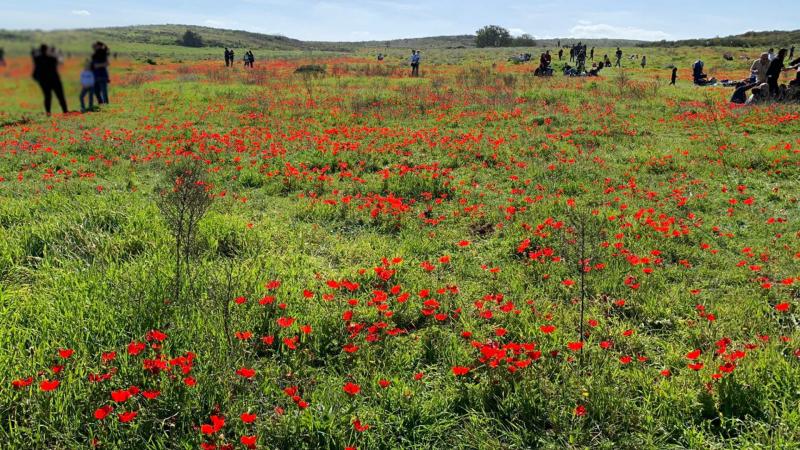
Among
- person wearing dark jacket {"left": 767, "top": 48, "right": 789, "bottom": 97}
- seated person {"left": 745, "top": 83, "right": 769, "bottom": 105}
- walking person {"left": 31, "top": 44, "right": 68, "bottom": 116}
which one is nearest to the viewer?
walking person {"left": 31, "top": 44, "right": 68, "bottom": 116}

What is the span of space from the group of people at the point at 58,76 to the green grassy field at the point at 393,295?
25 millimetres

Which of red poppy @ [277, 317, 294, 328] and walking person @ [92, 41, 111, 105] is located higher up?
walking person @ [92, 41, 111, 105]

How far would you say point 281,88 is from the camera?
2514cm

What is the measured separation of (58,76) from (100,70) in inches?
4.5

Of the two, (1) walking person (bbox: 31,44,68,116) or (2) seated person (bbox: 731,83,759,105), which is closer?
(1) walking person (bbox: 31,44,68,116)

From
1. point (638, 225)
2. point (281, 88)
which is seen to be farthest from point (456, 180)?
point (281, 88)

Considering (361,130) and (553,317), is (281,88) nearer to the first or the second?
(361,130)

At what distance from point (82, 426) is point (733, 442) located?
455 cm

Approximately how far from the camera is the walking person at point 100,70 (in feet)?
3.10

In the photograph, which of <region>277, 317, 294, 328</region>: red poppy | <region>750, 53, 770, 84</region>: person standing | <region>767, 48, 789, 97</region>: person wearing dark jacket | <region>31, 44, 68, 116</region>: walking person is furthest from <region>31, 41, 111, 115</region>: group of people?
<region>750, 53, 770, 84</region>: person standing

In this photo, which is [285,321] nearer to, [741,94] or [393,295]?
[393,295]

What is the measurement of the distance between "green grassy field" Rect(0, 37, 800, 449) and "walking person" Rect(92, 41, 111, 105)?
29mm

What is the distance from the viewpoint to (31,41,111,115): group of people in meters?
0.82

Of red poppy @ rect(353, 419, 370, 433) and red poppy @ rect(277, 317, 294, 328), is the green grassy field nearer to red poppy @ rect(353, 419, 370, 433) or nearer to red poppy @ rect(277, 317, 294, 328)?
red poppy @ rect(353, 419, 370, 433)
